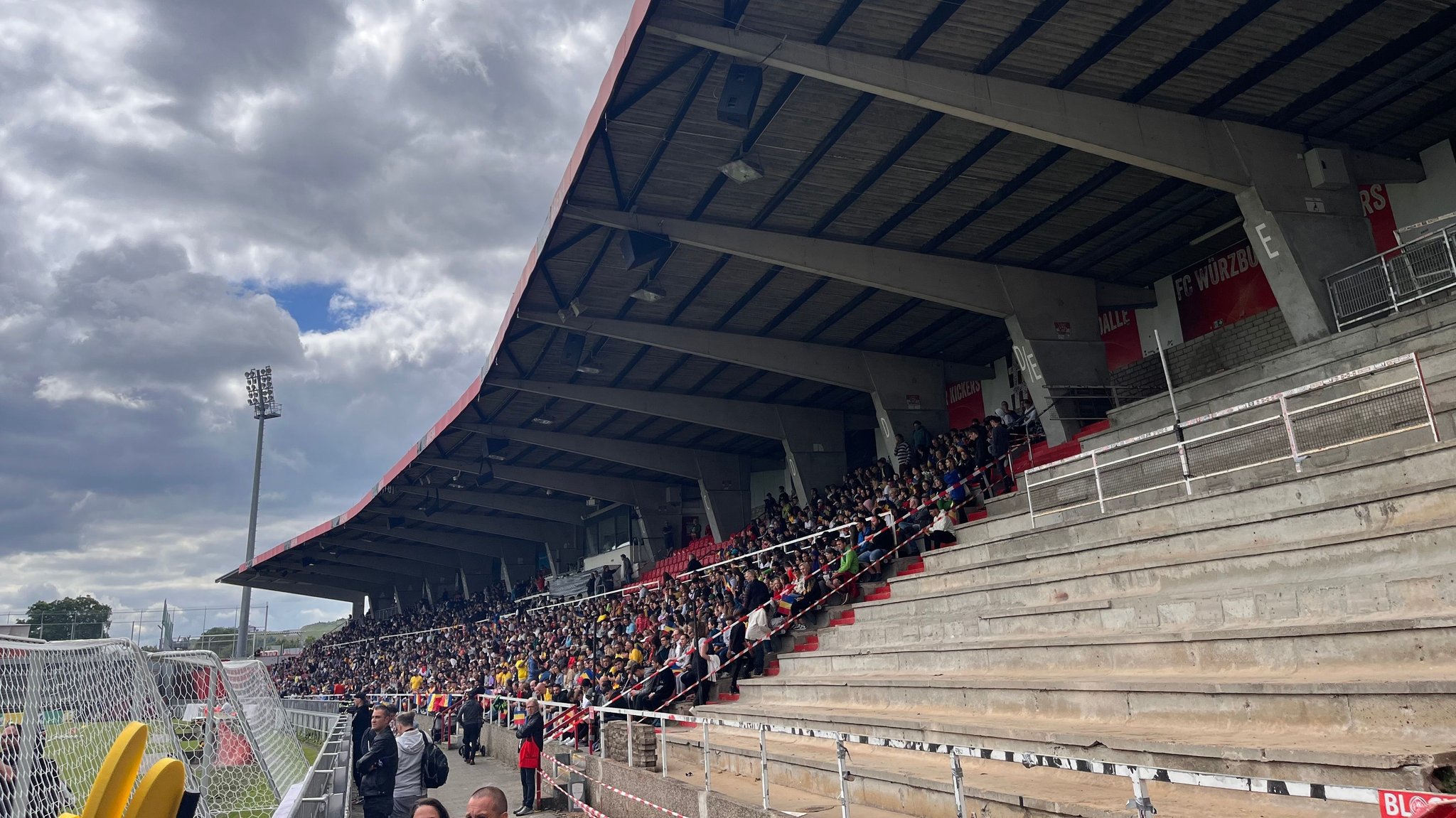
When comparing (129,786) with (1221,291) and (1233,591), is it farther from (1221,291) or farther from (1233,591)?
(1221,291)

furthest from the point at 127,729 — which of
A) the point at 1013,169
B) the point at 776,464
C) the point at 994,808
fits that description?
the point at 776,464

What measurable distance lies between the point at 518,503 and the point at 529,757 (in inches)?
1277

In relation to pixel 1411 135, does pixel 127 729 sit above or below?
below

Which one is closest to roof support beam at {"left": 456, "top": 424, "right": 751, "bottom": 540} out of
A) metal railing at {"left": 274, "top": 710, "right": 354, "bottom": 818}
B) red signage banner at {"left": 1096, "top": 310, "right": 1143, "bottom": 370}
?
red signage banner at {"left": 1096, "top": 310, "right": 1143, "bottom": 370}

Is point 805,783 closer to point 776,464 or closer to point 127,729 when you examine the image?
point 127,729

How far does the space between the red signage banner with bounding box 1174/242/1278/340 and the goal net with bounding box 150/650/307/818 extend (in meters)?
17.8

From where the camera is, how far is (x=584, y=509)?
46719 mm

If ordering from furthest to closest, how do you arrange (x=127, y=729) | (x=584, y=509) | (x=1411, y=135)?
(x=584, y=509) → (x=1411, y=135) → (x=127, y=729)

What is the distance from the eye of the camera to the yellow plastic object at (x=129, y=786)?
264 cm

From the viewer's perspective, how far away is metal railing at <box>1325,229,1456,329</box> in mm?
12727

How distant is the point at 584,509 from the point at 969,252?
3201 cm

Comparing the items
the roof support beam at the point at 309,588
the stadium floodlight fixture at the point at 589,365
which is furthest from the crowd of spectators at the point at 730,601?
the roof support beam at the point at 309,588

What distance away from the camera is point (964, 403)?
86.8 feet

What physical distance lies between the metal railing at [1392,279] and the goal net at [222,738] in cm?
1492
